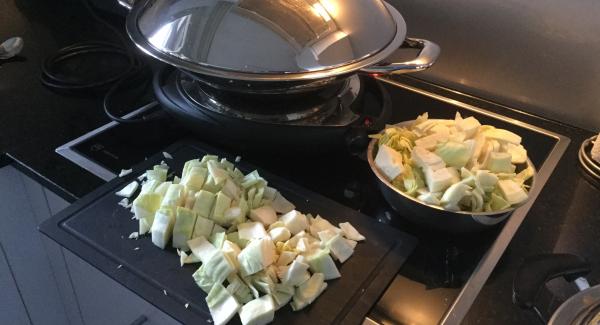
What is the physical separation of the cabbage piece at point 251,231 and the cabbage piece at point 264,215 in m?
0.01

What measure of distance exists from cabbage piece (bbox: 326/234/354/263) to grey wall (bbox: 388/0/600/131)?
23.8 inches

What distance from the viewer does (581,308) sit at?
615 mm

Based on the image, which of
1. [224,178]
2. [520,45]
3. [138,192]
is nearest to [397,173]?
[224,178]

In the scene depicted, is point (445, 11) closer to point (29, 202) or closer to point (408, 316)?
point (408, 316)

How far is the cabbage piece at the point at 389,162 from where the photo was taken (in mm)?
750

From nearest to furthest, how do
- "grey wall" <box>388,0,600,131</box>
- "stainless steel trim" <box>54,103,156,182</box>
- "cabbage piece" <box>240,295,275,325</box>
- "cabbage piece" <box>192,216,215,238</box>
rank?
"cabbage piece" <box>240,295,275,325</box> → "cabbage piece" <box>192,216,215,238</box> → "stainless steel trim" <box>54,103,156,182</box> → "grey wall" <box>388,0,600,131</box>

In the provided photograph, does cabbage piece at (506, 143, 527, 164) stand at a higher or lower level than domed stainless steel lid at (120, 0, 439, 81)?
lower

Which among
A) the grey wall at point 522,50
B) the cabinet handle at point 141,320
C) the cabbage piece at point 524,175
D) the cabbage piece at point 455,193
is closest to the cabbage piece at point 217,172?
the cabinet handle at point 141,320

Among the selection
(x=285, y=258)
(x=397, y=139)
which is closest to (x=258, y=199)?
(x=285, y=258)

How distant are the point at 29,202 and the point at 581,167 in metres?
0.98

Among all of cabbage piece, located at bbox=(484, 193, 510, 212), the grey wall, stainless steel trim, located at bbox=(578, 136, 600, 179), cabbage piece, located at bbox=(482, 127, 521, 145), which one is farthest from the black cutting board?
the grey wall

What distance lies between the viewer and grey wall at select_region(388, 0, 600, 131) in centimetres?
99

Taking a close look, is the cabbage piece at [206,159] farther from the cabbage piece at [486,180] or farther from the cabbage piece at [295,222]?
the cabbage piece at [486,180]

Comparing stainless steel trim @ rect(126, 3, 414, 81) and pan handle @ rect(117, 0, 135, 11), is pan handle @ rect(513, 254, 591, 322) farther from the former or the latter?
pan handle @ rect(117, 0, 135, 11)
